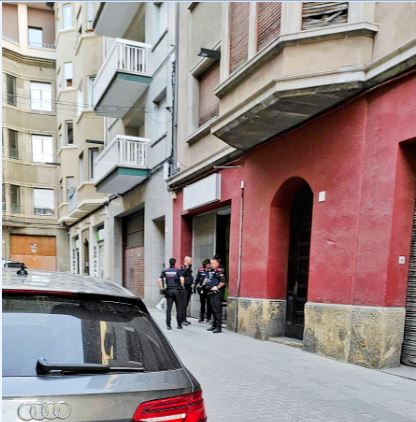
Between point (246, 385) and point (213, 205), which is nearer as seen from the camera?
point (246, 385)

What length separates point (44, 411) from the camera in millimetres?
1669

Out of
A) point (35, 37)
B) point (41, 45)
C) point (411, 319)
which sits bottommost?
point (411, 319)

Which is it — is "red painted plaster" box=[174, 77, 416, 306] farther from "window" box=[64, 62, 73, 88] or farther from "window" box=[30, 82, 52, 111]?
"window" box=[30, 82, 52, 111]

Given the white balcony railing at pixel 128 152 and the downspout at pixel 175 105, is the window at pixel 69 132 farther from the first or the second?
the downspout at pixel 175 105

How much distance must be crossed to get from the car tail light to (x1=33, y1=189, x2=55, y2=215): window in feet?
105

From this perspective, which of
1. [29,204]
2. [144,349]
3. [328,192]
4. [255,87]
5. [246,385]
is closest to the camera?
[144,349]

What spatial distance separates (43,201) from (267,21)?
2828 cm

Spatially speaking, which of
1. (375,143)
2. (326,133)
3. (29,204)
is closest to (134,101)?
(326,133)

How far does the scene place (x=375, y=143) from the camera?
5934mm

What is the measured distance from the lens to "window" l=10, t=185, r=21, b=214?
30.4 meters

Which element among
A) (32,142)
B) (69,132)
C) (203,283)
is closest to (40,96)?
(32,142)

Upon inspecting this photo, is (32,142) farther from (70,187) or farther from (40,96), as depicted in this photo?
(70,187)

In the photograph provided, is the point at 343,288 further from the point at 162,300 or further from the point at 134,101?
the point at 134,101

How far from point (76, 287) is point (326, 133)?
5550mm
